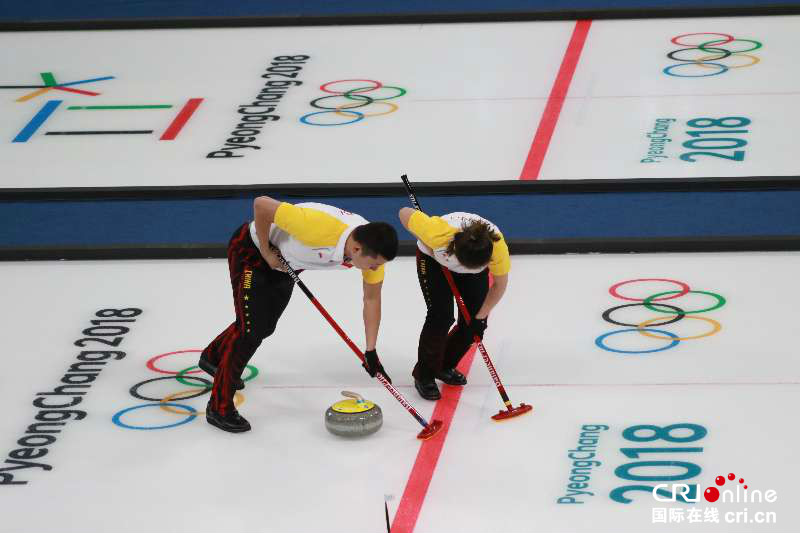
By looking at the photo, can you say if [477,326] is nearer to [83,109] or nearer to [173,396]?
[173,396]

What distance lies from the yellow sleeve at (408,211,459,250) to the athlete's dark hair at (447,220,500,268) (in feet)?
0.44

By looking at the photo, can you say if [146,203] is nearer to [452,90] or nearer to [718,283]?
[452,90]

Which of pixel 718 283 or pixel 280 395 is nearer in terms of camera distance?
pixel 280 395

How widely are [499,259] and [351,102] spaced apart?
4.25m

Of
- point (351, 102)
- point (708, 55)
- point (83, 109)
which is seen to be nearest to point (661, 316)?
point (351, 102)

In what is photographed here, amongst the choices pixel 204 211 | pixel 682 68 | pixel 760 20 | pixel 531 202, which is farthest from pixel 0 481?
pixel 760 20

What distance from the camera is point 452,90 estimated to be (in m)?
9.68

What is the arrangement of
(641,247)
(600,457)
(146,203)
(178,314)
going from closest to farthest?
(600,457), (178,314), (641,247), (146,203)

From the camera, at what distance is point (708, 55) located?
1007 cm

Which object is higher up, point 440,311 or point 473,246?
point 473,246

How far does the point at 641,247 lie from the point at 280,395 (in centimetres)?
225

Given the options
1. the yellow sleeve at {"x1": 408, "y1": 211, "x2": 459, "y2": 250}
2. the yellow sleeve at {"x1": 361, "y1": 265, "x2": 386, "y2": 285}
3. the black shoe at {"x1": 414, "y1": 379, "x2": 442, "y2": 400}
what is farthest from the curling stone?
the yellow sleeve at {"x1": 408, "y1": 211, "x2": 459, "y2": 250}

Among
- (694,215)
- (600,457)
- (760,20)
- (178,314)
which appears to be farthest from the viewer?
(760,20)

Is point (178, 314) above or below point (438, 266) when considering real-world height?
below
